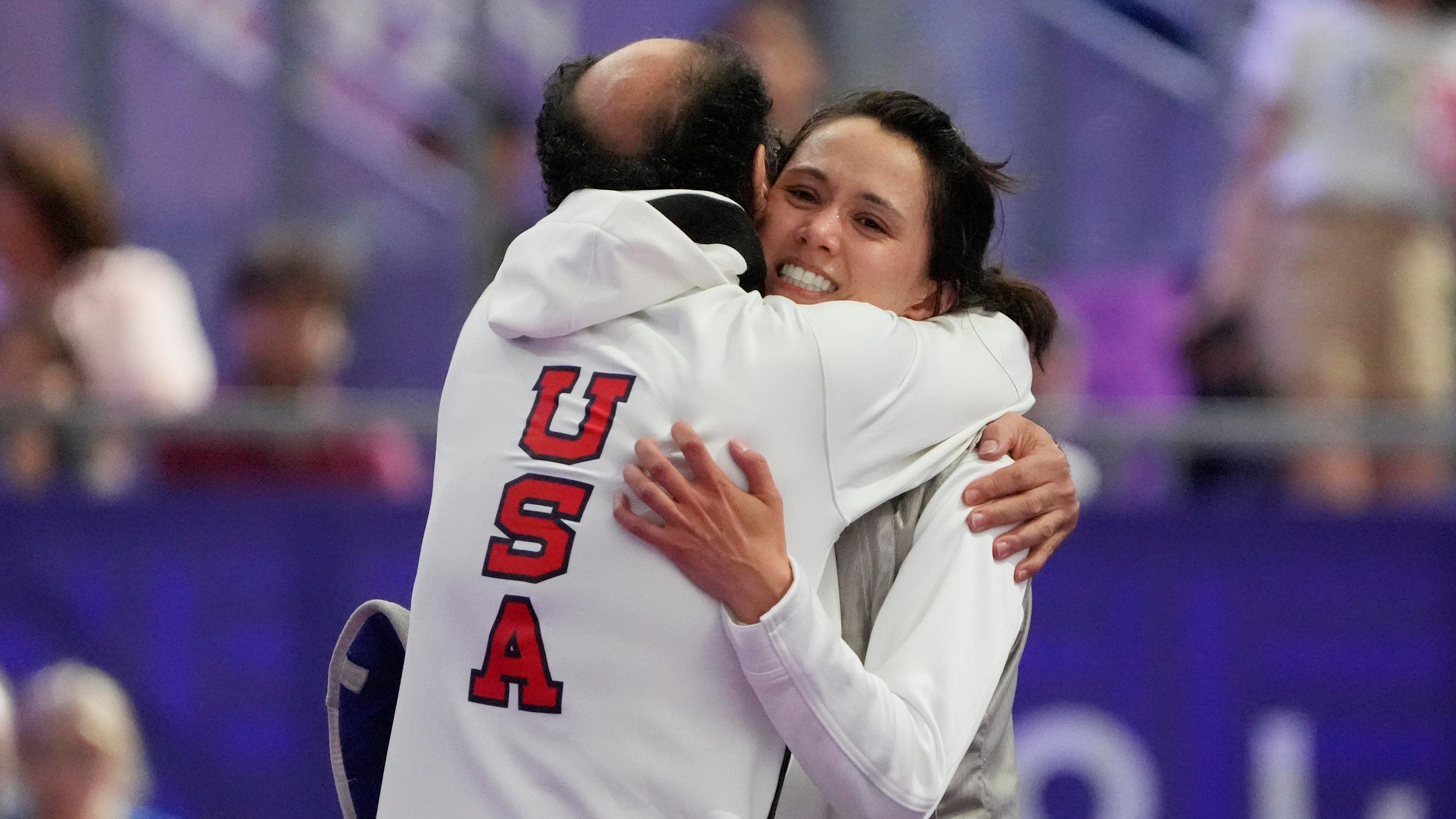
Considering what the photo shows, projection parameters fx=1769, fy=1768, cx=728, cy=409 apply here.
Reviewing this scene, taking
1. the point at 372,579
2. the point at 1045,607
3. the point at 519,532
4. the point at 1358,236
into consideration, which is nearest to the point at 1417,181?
the point at 1358,236

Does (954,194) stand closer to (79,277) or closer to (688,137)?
(688,137)

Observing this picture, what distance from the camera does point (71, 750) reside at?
4855 mm

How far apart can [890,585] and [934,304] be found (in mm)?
503

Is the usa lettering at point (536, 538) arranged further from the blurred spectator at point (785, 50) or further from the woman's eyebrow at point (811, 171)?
the blurred spectator at point (785, 50)

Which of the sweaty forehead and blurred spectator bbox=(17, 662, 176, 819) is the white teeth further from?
blurred spectator bbox=(17, 662, 176, 819)

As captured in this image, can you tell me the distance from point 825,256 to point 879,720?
2.39ft

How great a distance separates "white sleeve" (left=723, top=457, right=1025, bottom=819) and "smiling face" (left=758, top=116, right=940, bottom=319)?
376 millimetres

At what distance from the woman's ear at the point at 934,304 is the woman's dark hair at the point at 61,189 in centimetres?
351

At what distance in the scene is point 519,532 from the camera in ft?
7.40

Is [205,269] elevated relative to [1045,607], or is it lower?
elevated

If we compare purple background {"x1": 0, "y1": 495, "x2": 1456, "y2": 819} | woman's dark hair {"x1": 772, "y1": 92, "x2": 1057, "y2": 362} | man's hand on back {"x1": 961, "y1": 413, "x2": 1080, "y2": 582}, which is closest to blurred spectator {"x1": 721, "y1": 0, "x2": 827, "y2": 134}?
purple background {"x1": 0, "y1": 495, "x2": 1456, "y2": 819}

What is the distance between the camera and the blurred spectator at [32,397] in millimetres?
4949

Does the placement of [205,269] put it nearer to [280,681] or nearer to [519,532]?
[280,681]

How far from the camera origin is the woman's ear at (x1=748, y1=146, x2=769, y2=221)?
2.51 meters
